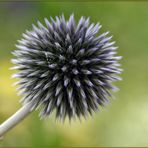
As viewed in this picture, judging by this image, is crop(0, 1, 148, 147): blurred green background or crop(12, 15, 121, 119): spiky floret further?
crop(0, 1, 148, 147): blurred green background

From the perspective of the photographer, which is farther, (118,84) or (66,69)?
(118,84)

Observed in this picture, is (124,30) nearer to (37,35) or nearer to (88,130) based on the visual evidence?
(88,130)

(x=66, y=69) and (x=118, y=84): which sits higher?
(x=66, y=69)

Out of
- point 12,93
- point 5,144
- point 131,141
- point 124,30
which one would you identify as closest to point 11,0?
point 12,93
